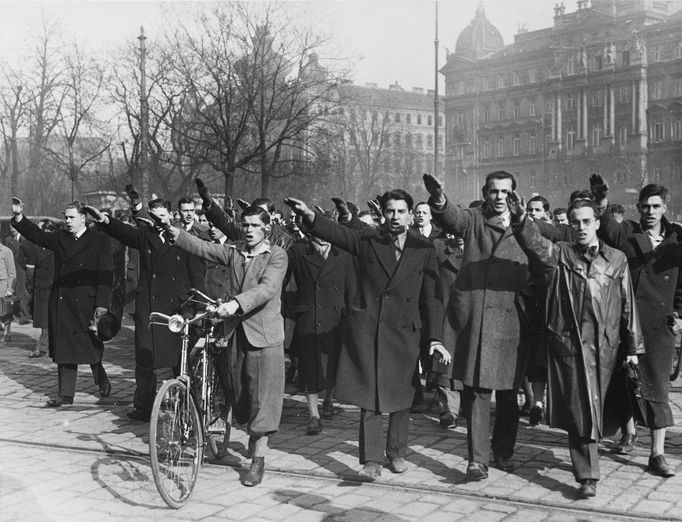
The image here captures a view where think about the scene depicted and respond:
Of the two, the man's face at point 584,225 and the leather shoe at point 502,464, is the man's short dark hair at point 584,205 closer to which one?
the man's face at point 584,225

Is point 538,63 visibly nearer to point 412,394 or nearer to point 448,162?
point 448,162

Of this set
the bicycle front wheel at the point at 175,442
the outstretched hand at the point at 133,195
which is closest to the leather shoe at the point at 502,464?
the bicycle front wheel at the point at 175,442

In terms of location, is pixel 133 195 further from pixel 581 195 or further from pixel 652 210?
pixel 652 210

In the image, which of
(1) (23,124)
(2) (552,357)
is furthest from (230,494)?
(1) (23,124)

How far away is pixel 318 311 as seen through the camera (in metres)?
9.12

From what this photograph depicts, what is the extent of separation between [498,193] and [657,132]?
67.4 metres

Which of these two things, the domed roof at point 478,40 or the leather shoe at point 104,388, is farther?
the domed roof at point 478,40

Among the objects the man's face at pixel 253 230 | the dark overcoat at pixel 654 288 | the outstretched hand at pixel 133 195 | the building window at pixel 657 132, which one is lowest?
the dark overcoat at pixel 654 288

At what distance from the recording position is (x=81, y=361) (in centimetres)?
968

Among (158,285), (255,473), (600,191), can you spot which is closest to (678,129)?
(158,285)

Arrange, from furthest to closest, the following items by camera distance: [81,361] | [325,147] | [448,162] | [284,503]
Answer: [448,162]
[325,147]
[81,361]
[284,503]

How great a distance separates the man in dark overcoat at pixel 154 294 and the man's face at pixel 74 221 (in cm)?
116

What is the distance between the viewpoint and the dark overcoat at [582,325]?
627 cm

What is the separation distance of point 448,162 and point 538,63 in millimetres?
16092
